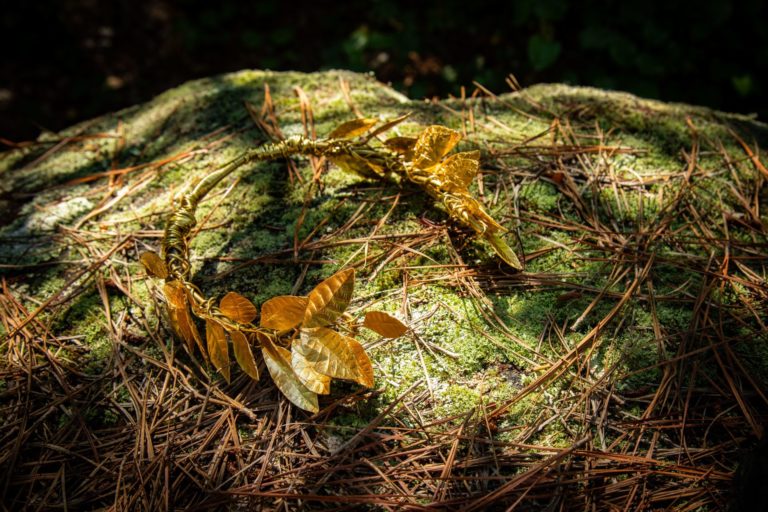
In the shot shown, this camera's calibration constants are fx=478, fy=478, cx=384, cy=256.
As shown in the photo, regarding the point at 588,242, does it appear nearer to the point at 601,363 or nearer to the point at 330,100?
the point at 601,363

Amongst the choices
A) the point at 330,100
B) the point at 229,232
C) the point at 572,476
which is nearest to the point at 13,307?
the point at 229,232

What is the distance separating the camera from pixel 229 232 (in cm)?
194

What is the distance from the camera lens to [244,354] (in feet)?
4.63

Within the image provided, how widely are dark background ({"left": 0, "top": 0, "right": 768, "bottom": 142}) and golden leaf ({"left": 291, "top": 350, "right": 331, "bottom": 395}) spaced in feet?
10.1

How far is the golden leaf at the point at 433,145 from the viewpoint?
6.00 ft

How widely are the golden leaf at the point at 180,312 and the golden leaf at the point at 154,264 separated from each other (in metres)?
0.05

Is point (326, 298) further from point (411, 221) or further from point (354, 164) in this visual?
point (354, 164)

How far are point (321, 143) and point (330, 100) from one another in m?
0.61

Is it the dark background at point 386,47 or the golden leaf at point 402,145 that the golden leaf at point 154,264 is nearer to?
the golden leaf at point 402,145

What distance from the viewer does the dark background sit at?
12.3 ft

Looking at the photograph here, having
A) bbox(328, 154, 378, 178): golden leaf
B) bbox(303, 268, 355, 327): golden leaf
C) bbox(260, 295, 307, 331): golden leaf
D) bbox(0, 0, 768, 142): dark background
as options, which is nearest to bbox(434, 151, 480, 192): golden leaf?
bbox(328, 154, 378, 178): golden leaf

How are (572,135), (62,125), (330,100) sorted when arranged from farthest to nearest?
(62,125) < (330,100) < (572,135)

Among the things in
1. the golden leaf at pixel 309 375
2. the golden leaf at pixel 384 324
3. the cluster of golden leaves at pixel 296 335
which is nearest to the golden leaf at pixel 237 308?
the cluster of golden leaves at pixel 296 335

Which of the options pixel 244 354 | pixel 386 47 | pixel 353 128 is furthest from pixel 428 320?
pixel 386 47
